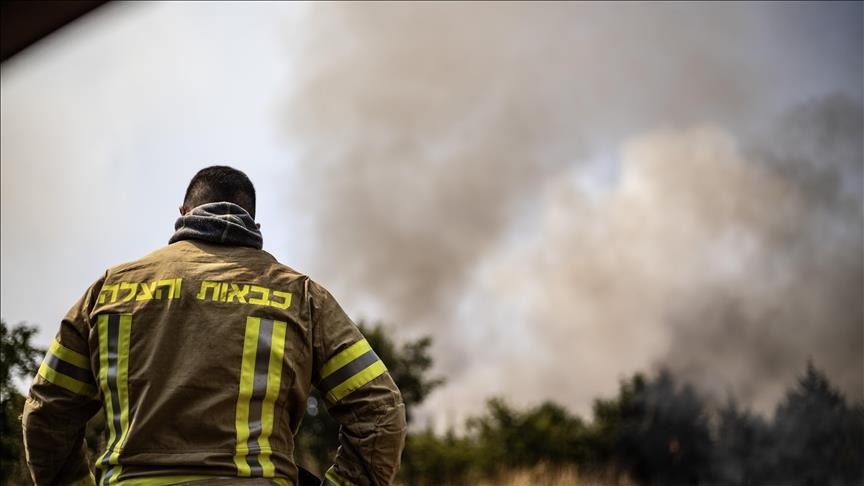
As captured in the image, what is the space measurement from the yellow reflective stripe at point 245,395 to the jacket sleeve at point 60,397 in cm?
49

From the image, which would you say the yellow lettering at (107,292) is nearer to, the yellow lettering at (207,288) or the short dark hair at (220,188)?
the yellow lettering at (207,288)

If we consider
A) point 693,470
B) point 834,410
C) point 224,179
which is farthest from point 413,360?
point 224,179

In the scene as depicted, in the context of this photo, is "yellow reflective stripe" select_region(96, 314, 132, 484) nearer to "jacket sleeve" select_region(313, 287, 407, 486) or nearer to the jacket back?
the jacket back

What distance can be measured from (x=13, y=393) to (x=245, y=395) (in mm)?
3596

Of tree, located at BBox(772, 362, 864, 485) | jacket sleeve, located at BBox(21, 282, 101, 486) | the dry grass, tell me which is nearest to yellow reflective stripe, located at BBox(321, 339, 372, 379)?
jacket sleeve, located at BBox(21, 282, 101, 486)

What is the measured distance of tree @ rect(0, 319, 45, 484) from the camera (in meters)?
5.05

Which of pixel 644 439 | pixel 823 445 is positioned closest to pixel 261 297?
pixel 644 439

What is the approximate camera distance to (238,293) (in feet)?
7.67

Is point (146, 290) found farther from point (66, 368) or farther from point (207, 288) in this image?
point (66, 368)

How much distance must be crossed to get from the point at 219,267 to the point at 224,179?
0.33 meters

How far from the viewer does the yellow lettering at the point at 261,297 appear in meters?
2.34

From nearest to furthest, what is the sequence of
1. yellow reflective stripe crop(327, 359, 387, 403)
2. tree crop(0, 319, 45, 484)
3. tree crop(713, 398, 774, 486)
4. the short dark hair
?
yellow reflective stripe crop(327, 359, 387, 403), the short dark hair, tree crop(0, 319, 45, 484), tree crop(713, 398, 774, 486)

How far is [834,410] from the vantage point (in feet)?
67.1

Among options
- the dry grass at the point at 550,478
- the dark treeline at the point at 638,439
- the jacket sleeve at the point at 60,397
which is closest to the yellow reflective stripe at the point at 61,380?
the jacket sleeve at the point at 60,397
